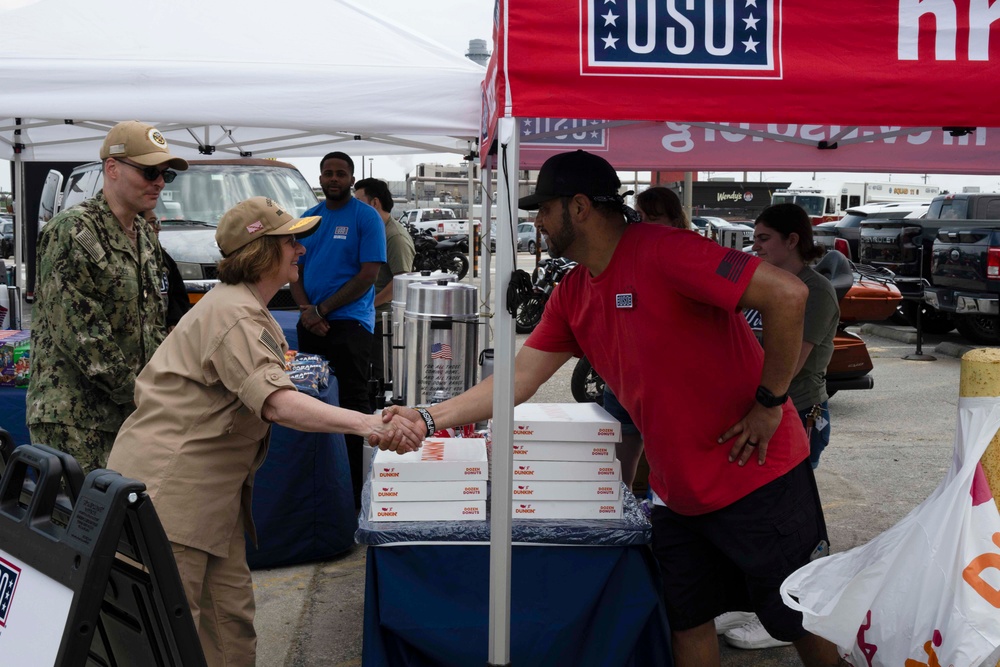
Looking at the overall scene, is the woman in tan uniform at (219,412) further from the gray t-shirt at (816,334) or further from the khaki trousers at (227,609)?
the gray t-shirt at (816,334)

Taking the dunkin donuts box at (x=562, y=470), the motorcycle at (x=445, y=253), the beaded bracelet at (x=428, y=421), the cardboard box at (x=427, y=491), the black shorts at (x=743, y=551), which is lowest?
the motorcycle at (x=445, y=253)

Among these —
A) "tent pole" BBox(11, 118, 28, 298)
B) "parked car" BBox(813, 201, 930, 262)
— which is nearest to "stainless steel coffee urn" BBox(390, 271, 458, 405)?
"tent pole" BBox(11, 118, 28, 298)

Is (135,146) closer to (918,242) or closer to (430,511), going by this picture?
(430,511)

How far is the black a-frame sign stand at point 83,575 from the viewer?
5.09 feet

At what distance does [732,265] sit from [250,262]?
4.44 ft

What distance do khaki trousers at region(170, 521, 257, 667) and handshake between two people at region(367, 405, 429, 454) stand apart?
516mm

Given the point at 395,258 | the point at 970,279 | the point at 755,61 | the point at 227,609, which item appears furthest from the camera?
the point at 970,279

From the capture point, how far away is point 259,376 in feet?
8.49

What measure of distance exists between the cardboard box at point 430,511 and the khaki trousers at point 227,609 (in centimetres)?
44

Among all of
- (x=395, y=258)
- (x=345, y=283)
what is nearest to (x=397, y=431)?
(x=345, y=283)

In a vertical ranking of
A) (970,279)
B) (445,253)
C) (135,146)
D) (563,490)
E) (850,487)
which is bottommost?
(850,487)

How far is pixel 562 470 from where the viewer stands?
313 centimetres

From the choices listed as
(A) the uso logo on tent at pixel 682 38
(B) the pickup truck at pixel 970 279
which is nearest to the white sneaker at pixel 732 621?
(A) the uso logo on tent at pixel 682 38

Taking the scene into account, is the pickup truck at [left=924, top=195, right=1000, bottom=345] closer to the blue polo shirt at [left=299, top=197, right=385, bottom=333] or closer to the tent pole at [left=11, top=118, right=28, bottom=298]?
the blue polo shirt at [left=299, top=197, right=385, bottom=333]
